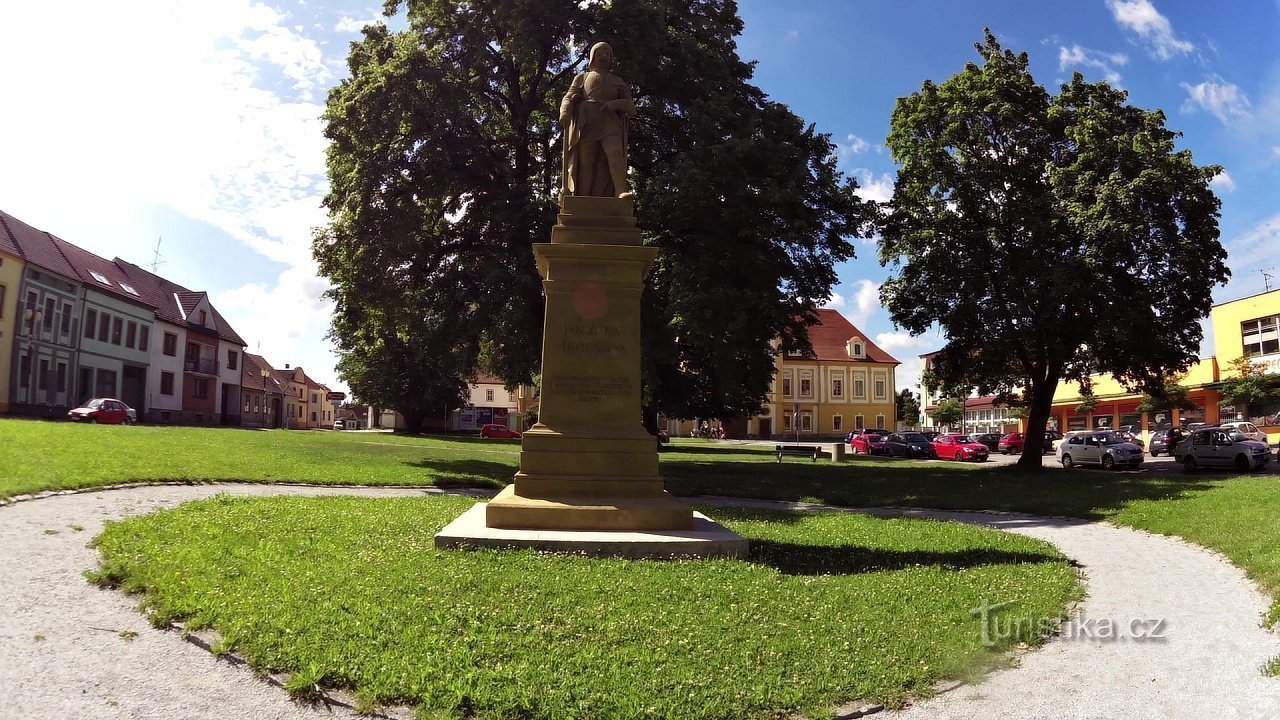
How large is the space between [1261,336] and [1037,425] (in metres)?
28.2

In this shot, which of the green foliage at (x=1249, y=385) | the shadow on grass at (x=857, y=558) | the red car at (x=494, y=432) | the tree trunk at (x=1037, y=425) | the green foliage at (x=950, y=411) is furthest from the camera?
the green foliage at (x=950, y=411)

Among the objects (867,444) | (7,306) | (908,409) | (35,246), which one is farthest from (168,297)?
(908,409)

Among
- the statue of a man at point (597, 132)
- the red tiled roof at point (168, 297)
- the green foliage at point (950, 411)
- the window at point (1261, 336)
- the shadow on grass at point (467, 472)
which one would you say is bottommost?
the shadow on grass at point (467, 472)

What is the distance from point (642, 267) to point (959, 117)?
2117 centimetres

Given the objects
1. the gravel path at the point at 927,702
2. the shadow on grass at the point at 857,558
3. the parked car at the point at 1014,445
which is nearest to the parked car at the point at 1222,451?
the parked car at the point at 1014,445

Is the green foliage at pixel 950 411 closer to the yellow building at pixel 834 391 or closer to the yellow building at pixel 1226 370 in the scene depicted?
the yellow building at pixel 834 391

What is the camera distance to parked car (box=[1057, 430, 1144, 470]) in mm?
30328

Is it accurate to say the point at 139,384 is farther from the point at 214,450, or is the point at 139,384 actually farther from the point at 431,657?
the point at 431,657

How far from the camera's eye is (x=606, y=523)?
28.2ft

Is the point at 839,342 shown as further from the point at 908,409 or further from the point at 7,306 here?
the point at 7,306

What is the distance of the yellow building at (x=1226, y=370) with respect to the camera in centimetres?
4369

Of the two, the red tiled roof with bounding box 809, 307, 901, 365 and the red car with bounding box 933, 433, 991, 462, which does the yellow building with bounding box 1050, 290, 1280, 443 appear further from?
the red tiled roof with bounding box 809, 307, 901, 365

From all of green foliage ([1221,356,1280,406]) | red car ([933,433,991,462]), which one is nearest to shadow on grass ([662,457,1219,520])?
red car ([933,433,991,462])

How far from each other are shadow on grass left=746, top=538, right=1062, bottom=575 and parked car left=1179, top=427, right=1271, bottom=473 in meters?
22.9
